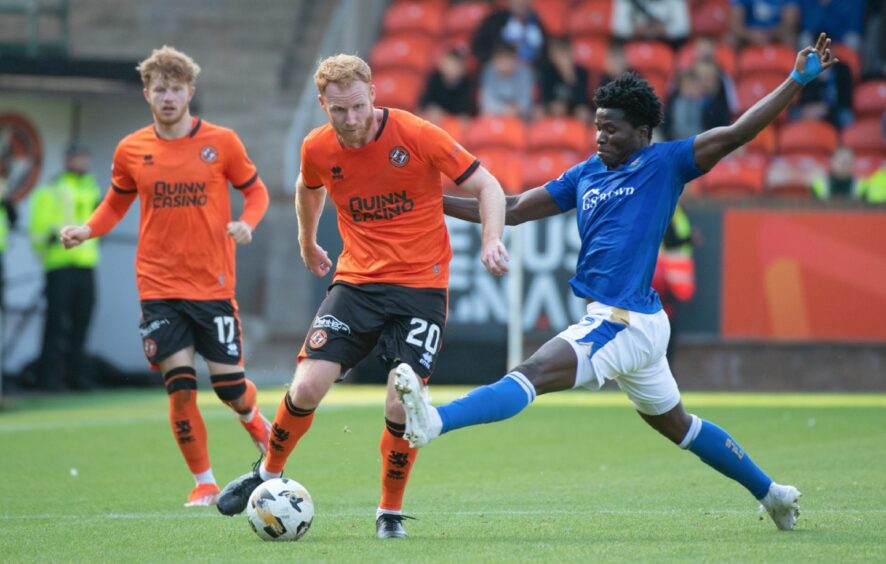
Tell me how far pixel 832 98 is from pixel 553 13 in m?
4.15

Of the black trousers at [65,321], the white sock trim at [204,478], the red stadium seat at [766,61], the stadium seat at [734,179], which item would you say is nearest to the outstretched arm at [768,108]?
the white sock trim at [204,478]

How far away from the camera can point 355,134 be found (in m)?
6.54

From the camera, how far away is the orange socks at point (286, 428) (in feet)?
22.0

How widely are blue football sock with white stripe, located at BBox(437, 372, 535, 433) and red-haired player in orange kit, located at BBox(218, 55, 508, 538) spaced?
Answer: 53cm

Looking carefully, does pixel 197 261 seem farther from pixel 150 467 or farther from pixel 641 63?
pixel 641 63

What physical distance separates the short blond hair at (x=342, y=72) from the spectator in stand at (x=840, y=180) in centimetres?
1189

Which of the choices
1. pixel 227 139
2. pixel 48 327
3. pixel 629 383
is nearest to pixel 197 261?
pixel 227 139

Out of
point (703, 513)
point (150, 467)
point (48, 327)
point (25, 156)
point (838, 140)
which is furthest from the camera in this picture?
point (838, 140)

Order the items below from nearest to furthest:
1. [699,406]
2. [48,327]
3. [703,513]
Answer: [703,513] → [699,406] → [48,327]

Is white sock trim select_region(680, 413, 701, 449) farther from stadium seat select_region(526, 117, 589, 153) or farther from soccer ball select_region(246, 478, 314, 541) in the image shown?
stadium seat select_region(526, 117, 589, 153)

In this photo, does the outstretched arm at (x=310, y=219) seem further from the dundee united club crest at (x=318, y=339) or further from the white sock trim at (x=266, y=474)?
the white sock trim at (x=266, y=474)

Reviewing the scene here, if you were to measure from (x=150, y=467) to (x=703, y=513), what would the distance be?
4.19 m

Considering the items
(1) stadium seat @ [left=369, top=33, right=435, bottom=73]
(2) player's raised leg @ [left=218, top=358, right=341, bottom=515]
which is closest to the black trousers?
(1) stadium seat @ [left=369, top=33, right=435, bottom=73]

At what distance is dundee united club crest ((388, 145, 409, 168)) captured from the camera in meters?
6.66
